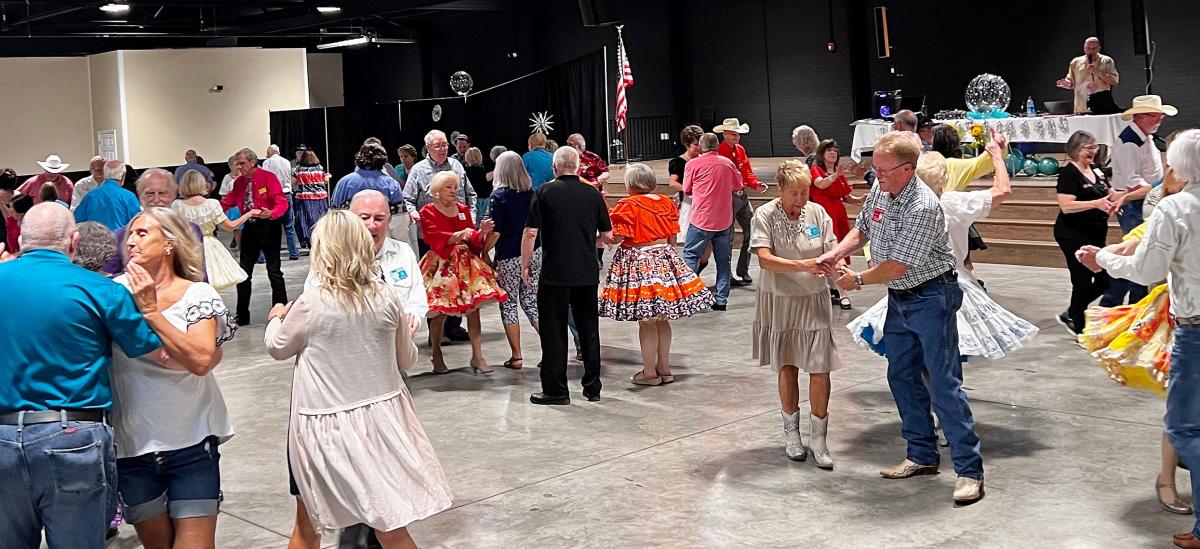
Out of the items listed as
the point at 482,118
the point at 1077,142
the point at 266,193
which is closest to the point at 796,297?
the point at 1077,142

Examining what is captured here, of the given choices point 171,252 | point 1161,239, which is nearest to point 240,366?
point 171,252

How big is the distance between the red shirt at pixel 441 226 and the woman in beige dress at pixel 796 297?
8.50 feet

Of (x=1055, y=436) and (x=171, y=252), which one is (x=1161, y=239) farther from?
(x=171, y=252)

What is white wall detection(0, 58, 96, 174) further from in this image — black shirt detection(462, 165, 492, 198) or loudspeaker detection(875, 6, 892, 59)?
loudspeaker detection(875, 6, 892, 59)

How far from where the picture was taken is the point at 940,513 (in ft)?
14.5

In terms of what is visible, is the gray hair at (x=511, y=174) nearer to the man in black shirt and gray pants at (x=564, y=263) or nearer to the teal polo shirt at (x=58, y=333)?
the man in black shirt and gray pants at (x=564, y=263)

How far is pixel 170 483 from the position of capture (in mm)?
3352

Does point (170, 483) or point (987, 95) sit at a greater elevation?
point (987, 95)

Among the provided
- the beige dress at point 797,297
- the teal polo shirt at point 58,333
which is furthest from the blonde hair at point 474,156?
the teal polo shirt at point 58,333

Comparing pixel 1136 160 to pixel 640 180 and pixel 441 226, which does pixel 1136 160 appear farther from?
pixel 441 226

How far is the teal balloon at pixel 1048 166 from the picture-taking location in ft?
40.0

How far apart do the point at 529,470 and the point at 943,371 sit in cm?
192

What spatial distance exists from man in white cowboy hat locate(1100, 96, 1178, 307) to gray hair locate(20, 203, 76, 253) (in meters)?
6.02

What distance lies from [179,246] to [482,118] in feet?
39.9
